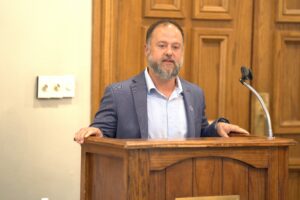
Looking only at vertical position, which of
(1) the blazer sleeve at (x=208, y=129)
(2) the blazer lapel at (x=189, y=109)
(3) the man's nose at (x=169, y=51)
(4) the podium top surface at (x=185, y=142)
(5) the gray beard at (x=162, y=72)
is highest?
(3) the man's nose at (x=169, y=51)

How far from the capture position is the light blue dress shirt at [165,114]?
2.59 meters

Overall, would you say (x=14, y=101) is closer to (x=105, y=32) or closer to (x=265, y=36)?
(x=105, y=32)

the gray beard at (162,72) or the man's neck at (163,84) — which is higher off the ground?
the gray beard at (162,72)

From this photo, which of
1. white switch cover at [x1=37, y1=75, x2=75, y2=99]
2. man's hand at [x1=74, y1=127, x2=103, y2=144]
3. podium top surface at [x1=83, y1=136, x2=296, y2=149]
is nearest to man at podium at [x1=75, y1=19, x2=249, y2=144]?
man's hand at [x1=74, y1=127, x2=103, y2=144]

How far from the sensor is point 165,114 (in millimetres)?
2639

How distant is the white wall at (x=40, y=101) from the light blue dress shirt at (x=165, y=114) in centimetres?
61

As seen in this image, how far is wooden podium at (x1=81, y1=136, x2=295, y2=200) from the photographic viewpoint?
79.9 inches

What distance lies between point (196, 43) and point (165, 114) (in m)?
0.93

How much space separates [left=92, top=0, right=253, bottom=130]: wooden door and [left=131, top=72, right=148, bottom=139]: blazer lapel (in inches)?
23.7

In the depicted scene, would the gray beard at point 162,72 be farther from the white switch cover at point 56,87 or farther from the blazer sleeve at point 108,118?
the white switch cover at point 56,87

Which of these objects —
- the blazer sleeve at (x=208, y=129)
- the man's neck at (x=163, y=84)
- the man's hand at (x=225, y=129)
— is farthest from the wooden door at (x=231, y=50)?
the man's hand at (x=225, y=129)

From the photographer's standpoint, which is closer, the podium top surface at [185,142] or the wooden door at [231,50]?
the podium top surface at [185,142]

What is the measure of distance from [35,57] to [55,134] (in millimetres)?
389

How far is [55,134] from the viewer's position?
314cm
